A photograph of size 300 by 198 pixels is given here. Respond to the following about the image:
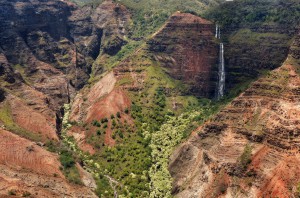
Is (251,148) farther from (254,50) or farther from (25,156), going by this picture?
(254,50)

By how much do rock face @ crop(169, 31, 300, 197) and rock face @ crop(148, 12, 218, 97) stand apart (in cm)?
4124

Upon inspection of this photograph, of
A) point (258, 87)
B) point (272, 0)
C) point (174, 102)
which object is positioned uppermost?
point (272, 0)

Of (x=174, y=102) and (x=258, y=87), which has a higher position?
(x=258, y=87)

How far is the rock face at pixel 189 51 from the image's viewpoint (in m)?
147

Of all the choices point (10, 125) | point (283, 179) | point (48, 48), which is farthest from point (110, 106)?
point (283, 179)

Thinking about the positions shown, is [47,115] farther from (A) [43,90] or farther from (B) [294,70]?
(B) [294,70]

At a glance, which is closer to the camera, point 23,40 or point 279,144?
point 279,144

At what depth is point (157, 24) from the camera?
192 metres

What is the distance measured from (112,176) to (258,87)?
43146 mm

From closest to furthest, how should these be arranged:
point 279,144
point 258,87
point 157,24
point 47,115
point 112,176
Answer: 1. point 279,144
2. point 258,87
3. point 112,176
4. point 47,115
5. point 157,24

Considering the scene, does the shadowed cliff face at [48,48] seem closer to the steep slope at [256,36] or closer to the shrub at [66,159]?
the shrub at [66,159]

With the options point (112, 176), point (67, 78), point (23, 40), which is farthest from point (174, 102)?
point (23, 40)

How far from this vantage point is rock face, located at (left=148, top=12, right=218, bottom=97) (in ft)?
483

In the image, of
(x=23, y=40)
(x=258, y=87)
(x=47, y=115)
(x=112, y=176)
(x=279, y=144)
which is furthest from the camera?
(x=23, y=40)
